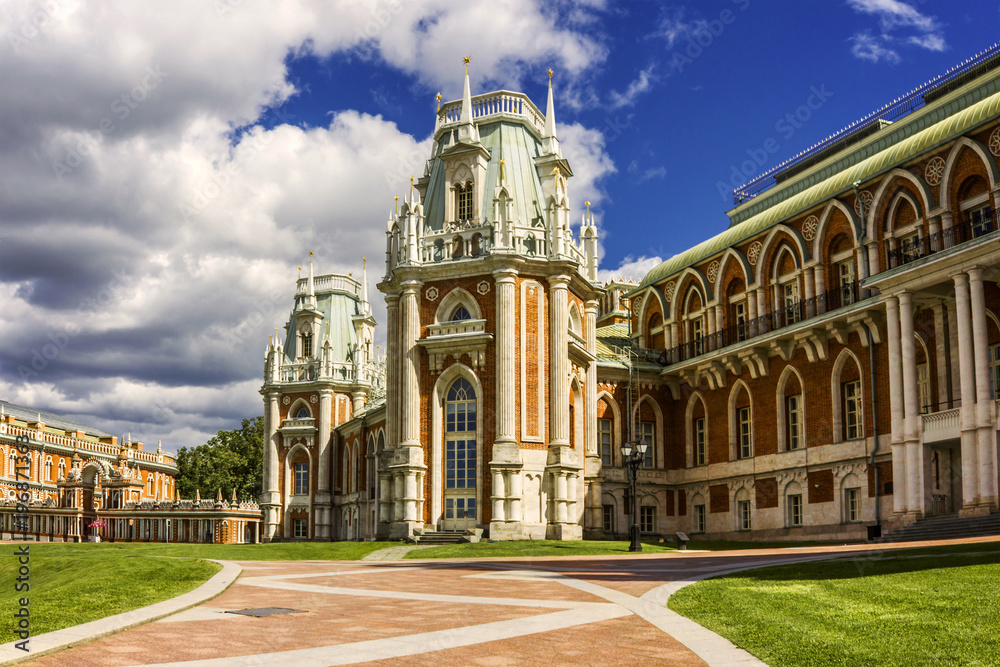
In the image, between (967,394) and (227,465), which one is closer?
(967,394)

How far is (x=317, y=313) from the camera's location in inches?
2785

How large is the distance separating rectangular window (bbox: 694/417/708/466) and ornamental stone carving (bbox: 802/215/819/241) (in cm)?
1123

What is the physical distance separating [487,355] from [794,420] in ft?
46.0

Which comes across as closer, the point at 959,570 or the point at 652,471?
the point at 959,570

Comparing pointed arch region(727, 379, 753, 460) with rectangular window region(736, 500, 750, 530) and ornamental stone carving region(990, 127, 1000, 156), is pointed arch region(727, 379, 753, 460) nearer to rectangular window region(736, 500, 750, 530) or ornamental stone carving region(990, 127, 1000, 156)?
rectangular window region(736, 500, 750, 530)

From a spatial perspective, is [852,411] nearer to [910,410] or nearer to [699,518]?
[910,410]

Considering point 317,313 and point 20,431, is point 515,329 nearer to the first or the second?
point 317,313

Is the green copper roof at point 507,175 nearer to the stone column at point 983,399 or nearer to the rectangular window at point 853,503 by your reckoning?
the rectangular window at point 853,503

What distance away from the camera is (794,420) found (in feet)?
139

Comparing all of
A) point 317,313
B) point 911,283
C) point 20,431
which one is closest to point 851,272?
point 911,283

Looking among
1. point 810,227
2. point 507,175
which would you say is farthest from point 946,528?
point 507,175

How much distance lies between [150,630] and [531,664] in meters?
4.89

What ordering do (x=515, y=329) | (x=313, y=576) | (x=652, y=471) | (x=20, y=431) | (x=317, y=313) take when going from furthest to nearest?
(x=20, y=431), (x=317, y=313), (x=652, y=471), (x=515, y=329), (x=313, y=576)

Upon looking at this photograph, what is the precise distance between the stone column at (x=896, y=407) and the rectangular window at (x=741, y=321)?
1201cm
